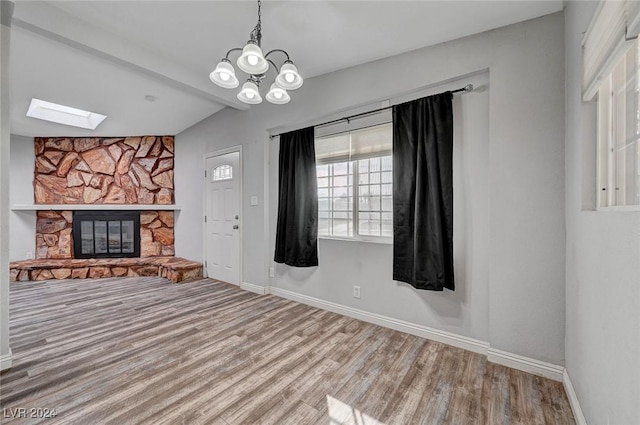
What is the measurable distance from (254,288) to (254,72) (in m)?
2.80

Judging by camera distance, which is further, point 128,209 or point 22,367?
point 128,209

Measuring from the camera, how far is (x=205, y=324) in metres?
2.66

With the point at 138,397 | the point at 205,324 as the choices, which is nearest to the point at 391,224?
the point at 205,324

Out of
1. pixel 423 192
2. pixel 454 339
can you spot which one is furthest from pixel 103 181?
pixel 454 339

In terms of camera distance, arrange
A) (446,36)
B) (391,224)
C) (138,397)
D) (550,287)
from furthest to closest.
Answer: (391,224) → (446,36) → (550,287) → (138,397)

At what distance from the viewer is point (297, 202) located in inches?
124

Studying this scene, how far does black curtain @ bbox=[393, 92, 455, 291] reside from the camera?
221cm

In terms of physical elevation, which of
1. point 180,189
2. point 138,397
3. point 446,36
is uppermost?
point 446,36

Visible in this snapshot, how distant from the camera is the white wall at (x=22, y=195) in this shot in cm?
466

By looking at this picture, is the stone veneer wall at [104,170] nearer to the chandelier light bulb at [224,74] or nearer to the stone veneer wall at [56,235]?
the stone veneer wall at [56,235]

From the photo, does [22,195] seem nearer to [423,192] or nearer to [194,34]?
[194,34]

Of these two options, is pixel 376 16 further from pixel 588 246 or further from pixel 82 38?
pixel 82 38

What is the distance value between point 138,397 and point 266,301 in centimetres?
176

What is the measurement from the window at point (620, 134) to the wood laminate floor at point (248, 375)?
4.17ft
